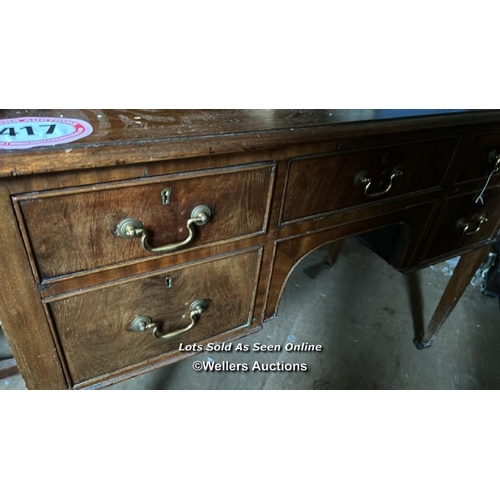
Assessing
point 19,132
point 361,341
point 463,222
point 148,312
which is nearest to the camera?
point 19,132

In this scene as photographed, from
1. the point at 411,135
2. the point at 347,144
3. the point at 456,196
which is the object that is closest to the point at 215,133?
the point at 347,144

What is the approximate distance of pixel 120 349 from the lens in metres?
0.67

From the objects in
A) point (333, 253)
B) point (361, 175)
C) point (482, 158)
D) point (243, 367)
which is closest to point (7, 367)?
point (243, 367)

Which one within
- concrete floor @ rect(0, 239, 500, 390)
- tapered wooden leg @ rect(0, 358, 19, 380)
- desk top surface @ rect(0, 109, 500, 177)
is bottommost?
concrete floor @ rect(0, 239, 500, 390)

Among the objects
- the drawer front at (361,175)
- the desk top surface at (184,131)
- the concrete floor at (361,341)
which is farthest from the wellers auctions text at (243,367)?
the desk top surface at (184,131)

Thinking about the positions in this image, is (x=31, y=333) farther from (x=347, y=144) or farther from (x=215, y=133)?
(x=347, y=144)

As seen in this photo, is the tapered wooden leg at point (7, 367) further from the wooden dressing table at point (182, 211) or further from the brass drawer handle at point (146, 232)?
the brass drawer handle at point (146, 232)

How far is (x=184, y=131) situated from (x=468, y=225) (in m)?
0.83

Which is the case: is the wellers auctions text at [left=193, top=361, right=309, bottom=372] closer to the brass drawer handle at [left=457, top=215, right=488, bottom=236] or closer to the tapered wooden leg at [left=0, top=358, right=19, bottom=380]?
the tapered wooden leg at [left=0, top=358, right=19, bottom=380]

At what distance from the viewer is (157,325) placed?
0.68 meters

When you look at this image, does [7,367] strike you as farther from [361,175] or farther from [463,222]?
[463,222]

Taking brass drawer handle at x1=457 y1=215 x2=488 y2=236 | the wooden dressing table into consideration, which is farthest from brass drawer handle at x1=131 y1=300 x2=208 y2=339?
brass drawer handle at x1=457 y1=215 x2=488 y2=236

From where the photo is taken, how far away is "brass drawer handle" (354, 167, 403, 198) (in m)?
0.70

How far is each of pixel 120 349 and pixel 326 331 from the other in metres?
0.98
